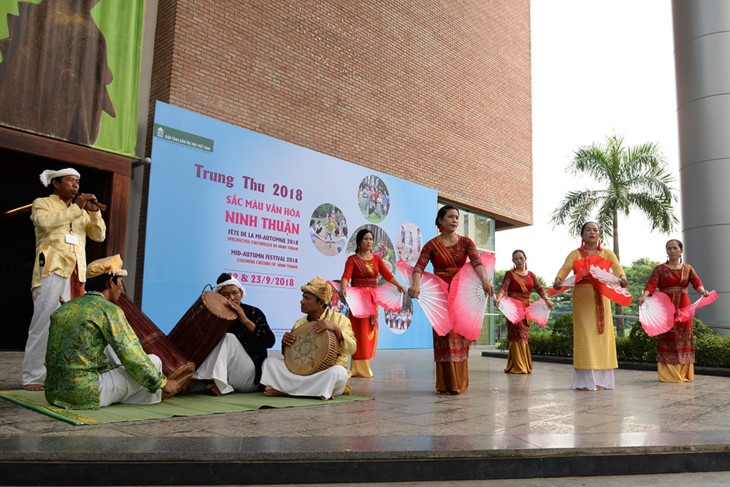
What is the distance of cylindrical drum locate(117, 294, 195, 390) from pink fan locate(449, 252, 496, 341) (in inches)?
87.0

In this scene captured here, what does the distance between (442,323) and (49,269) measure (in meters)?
3.26

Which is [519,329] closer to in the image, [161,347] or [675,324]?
[675,324]

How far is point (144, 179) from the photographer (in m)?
9.35

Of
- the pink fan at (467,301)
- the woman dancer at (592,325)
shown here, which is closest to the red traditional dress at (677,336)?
the woman dancer at (592,325)

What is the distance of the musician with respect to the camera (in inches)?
188

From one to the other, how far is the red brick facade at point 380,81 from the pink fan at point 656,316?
6955 millimetres

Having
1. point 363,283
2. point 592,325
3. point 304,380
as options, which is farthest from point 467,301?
point 363,283

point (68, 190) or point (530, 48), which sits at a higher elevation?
point (530, 48)

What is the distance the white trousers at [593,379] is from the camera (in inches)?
237

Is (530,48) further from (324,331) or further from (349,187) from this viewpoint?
(324,331)

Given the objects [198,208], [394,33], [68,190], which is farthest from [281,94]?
[68,190]

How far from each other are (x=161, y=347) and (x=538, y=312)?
5.39 meters

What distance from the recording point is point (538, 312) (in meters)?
8.28

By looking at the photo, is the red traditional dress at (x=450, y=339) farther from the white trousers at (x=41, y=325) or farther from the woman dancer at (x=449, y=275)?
the white trousers at (x=41, y=325)
